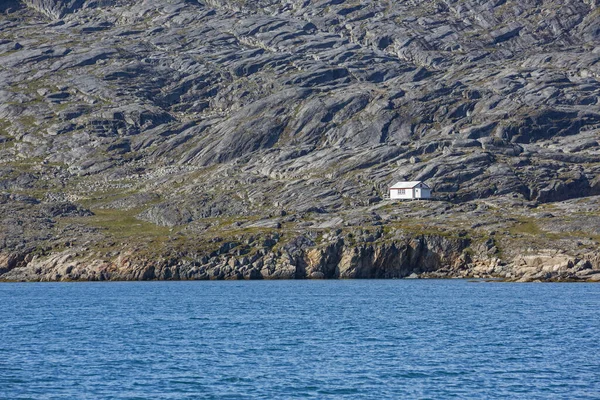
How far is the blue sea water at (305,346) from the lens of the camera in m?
54.8

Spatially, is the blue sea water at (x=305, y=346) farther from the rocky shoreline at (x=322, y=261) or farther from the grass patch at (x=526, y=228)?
the grass patch at (x=526, y=228)

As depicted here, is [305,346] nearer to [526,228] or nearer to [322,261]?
[322,261]

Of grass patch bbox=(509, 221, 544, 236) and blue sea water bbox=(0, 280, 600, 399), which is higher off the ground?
grass patch bbox=(509, 221, 544, 236)

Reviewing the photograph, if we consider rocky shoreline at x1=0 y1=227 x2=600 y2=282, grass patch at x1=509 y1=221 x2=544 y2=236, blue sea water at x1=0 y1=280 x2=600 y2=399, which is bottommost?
blue sea water at x1=0 y1=280 x2=600 y2=399

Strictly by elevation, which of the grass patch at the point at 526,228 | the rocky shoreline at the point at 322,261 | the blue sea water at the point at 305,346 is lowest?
the blue sea water at the point at 305,346

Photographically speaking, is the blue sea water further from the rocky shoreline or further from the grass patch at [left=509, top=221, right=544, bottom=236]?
the grass patch at [left=509, top=221, right=544, bottom=236]

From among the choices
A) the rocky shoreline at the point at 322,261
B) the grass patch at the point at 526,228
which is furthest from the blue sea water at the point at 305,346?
the grass patch at the point at 526,228

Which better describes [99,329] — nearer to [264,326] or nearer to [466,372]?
[264,326]

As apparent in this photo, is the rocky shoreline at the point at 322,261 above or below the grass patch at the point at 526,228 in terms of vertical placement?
below

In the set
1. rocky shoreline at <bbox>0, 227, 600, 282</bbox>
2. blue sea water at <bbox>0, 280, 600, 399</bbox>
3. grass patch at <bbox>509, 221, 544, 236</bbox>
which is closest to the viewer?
blue sea water at <bbox>0, 280, 600, 399</bbox>

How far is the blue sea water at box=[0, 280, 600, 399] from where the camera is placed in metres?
54.8

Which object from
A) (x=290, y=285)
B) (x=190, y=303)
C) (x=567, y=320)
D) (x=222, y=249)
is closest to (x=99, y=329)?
(x=190, y=303)

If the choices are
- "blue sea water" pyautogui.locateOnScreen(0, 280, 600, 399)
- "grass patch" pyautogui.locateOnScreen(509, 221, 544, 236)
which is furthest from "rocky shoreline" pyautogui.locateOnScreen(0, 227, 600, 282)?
"blue sea water" pyautogui.locateOnScreen(0, 280, 600, 399)

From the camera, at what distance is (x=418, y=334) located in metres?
81.4
